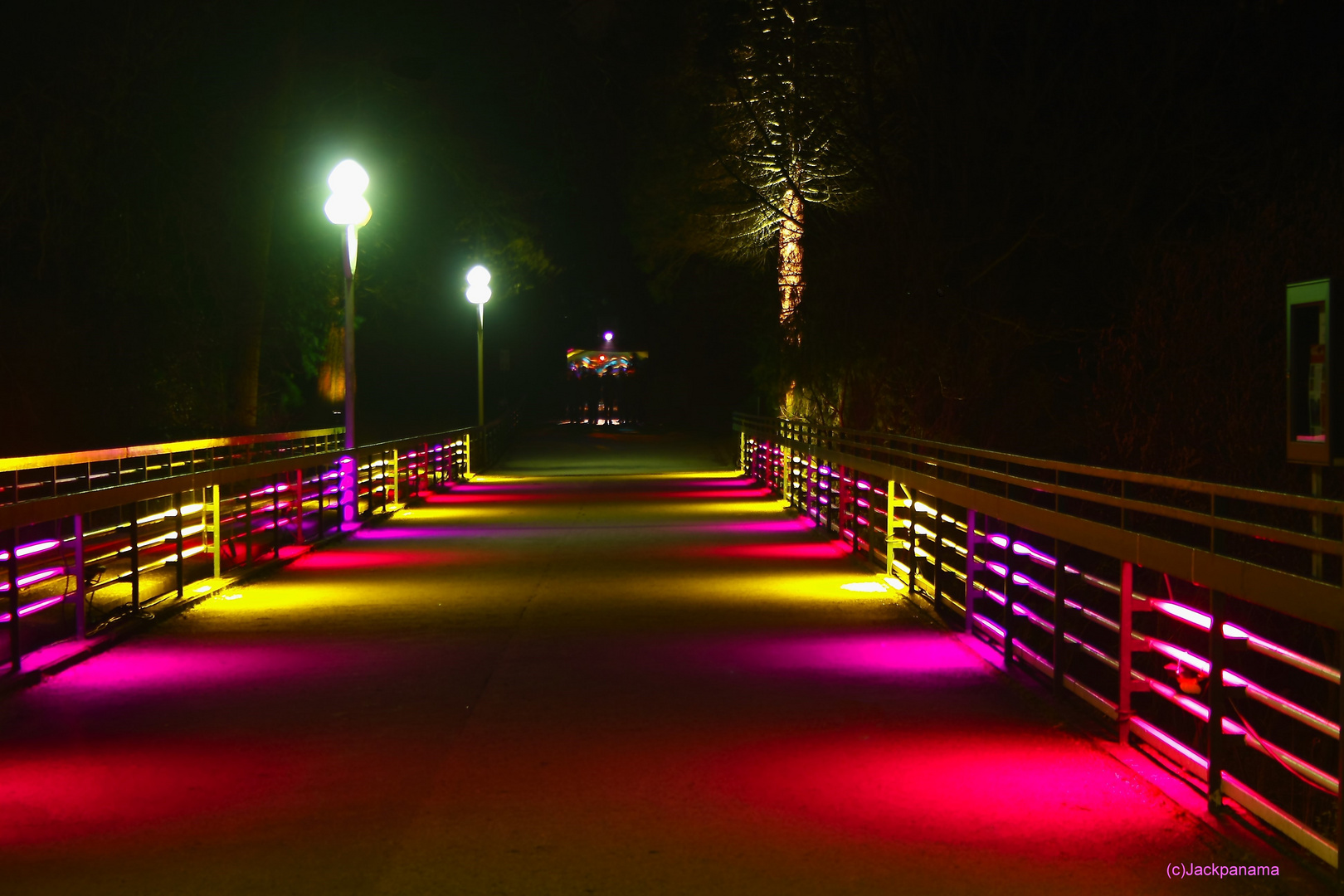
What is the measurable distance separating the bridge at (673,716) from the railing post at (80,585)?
5cm

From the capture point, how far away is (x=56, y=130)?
27.0 meters

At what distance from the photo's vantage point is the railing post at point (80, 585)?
35.4 ft

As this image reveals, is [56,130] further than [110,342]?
No

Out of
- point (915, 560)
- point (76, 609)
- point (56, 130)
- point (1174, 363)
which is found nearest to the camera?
point (76, 609)

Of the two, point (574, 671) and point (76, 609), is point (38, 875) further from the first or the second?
point (76, 609)

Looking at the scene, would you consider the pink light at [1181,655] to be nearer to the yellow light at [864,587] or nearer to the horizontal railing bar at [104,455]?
the horizontal railing bar at [104,455]

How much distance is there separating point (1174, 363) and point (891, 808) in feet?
66.0

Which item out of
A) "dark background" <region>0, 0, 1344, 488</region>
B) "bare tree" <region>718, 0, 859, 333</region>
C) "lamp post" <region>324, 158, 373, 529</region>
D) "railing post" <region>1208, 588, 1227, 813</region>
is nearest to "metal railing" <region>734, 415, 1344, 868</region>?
"railing post" <region>1208, 588, 1227, 813</region>

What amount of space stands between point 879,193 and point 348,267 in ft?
36.3

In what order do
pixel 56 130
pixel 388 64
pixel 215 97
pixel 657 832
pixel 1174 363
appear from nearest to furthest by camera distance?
1. pixel 657 832
2. pixel 1174 363
3. pixel 56 130
4. pixel 215 97
5. pixel 388 64

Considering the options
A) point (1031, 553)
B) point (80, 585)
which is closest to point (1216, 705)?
point (1031, 553)

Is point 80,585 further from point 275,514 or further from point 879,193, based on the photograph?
point 879,193

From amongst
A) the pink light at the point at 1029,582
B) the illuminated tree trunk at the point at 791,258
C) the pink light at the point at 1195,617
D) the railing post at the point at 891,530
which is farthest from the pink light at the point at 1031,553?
the illuminated tree trunk at the point at 791,258

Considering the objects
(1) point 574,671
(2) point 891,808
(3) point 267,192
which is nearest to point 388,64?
(3) point 267,192
